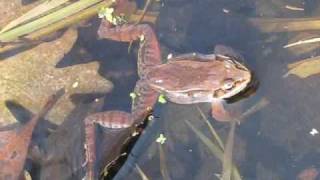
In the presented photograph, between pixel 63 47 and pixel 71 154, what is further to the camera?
pixel 63 47

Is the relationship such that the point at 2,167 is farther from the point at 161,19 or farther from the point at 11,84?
the point at 161,19

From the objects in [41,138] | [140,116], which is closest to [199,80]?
[140,116]

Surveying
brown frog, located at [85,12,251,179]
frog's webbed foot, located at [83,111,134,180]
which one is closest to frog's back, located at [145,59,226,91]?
brown frog, located at [85,12,251,179]

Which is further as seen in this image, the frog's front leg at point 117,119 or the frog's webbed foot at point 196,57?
the frog's webbed foot at point 196,57

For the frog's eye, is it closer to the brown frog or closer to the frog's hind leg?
the brown frog

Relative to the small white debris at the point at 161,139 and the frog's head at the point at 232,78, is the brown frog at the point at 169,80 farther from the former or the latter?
the small white debris at the point at 161,139

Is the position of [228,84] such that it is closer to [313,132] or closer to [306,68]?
[306,68]

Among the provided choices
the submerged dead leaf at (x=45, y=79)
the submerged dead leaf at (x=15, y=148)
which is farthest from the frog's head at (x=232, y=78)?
the submerged dead leaf at (x=15, y=148)
